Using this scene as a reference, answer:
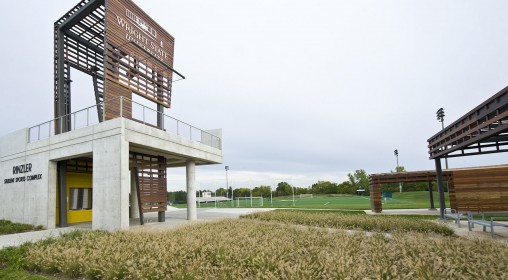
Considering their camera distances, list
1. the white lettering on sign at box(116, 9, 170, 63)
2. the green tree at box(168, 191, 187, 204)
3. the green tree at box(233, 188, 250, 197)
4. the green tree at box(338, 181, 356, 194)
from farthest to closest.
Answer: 1. the green tree at box(233, 188, 250, 197)
2. the green tree at box(338, 181, 356, 194)
3. the green tree at box(168, 191, 187, 204)
4. the white lettering on sign at box(116, 9, 170, 63)

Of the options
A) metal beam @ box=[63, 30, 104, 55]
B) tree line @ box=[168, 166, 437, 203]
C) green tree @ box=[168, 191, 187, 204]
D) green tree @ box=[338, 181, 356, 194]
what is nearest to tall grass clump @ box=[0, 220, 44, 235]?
metal beam @ box=[63, 30, 104, 55]

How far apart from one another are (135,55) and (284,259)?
605 inches

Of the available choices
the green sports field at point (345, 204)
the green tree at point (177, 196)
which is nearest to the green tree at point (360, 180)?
the green sports field at point (345, 204)

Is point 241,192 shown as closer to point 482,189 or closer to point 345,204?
point 345,204

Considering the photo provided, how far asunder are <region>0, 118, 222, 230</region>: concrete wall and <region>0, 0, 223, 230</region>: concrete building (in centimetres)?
4

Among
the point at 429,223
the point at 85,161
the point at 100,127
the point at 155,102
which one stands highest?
the point at 155,102

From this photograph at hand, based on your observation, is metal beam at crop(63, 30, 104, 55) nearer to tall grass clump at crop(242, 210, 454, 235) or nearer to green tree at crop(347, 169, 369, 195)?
tall grass clump at crop(242, 210, 454, 235)

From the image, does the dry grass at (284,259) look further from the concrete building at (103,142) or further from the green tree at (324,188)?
the green tree at (324,188)

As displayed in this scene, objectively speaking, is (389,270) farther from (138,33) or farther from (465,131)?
(138,33)

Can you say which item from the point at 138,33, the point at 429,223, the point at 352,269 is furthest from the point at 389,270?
the point at 138,33

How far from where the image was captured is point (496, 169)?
17.6m

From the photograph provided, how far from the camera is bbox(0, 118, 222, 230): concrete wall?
13.3 m

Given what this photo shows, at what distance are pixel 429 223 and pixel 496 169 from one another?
9.32 m

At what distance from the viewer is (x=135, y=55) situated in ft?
58.0
